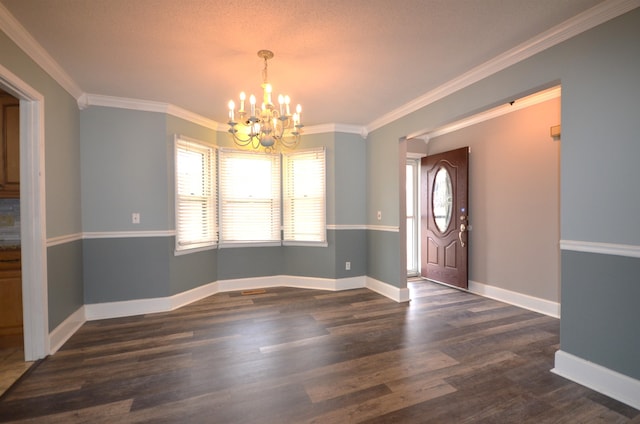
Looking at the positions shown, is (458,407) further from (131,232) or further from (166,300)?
(131,232)

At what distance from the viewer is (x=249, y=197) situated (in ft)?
14.8

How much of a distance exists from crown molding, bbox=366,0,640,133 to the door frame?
3660 millimetres

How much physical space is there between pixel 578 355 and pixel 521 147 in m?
2.56

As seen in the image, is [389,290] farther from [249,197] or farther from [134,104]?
[134,104]

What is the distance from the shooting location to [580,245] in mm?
2082

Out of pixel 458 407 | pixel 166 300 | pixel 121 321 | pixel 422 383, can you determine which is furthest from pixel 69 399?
pixel 458 407

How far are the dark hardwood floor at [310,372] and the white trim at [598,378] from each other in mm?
59

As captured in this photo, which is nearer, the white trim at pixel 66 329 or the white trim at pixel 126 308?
the white trim at pixel 66 329

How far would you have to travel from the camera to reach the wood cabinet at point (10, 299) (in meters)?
2.69

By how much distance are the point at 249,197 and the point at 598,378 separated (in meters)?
4.12

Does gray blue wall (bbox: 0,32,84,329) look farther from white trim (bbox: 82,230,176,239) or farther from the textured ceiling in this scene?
the textured ceiling

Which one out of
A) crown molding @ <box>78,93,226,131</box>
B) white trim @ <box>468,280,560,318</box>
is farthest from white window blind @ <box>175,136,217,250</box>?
white trim @ <box>468,280,560,318</box>

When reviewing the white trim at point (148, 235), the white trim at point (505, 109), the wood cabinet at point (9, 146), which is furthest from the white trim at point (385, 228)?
the wood cabinet at point (9, 146)

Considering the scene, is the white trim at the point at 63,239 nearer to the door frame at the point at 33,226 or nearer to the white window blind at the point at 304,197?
the door frame at the point at 33,226
